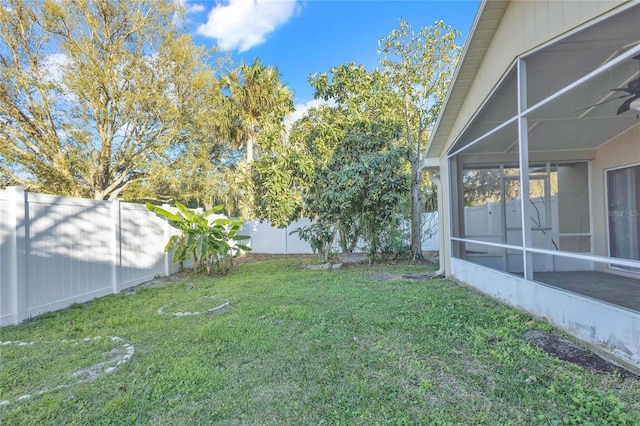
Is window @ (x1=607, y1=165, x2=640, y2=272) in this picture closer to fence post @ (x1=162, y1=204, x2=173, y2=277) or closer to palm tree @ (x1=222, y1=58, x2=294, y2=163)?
fence post @ (x1=162, y1=204, x2=173, y2=277)

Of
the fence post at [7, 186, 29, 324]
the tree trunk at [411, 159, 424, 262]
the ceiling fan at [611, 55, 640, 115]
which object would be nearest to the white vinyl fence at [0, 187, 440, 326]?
the fence post at [7, 186, 29, 324]

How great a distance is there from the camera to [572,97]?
436 cm

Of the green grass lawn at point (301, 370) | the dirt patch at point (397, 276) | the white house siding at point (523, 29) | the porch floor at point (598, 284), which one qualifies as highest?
the white house siding at point (523, 29)

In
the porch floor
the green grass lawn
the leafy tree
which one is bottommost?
the green grass lawn

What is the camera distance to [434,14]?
9664mm

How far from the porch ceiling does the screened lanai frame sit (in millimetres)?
11

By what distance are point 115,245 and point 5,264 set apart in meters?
1.99

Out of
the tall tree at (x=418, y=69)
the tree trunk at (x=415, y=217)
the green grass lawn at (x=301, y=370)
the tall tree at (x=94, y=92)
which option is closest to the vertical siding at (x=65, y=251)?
the green grass lawn at (x=301, y=370)

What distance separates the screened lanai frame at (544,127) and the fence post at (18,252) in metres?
6.17

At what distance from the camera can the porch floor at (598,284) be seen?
391 cm

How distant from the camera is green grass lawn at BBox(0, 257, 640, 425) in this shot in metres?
2.15

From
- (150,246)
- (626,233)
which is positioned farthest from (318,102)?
(626,233)

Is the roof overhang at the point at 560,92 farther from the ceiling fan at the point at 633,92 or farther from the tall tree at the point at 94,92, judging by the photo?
the tall tree at the point at 94,92

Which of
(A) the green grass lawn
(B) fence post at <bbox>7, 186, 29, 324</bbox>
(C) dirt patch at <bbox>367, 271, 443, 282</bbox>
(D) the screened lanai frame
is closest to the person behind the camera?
(A) the green grass lawn
